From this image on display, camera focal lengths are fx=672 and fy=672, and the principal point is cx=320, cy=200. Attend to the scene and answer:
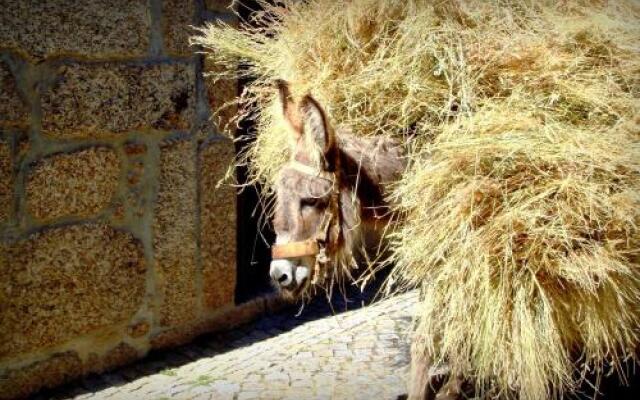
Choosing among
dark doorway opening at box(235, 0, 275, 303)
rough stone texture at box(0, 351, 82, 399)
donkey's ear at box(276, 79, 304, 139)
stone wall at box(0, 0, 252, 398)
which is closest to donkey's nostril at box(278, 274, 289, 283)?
donkey's ear at box(276, 79, 304, 139)

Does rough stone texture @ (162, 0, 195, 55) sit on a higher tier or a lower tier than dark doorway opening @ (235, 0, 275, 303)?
higher

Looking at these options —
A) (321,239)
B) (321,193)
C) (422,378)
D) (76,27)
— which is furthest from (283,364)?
(76,27)

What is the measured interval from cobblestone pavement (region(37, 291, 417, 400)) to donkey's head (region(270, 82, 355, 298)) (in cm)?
60

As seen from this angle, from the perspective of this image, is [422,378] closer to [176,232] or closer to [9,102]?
[176,232]

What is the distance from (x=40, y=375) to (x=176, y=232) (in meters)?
0.94

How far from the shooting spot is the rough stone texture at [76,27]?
2809 millimetres

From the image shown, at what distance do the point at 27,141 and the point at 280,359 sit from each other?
63.8 inches

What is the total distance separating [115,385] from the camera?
320 cm

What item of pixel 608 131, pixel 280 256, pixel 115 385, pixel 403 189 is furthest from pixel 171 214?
pixel 608 131

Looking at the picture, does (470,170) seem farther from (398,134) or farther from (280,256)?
(280,256)

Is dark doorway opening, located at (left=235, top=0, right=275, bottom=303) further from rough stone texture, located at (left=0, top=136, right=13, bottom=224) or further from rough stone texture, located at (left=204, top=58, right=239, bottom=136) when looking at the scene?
rough stone texture, located at (left=0, top=136, right=13, bottom=224)

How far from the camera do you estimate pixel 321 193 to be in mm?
2330

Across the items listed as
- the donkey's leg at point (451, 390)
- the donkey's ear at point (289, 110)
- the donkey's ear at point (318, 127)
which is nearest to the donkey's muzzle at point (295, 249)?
the donkey's ear at point (318, 127)

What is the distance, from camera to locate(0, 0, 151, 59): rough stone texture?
9.21ft
